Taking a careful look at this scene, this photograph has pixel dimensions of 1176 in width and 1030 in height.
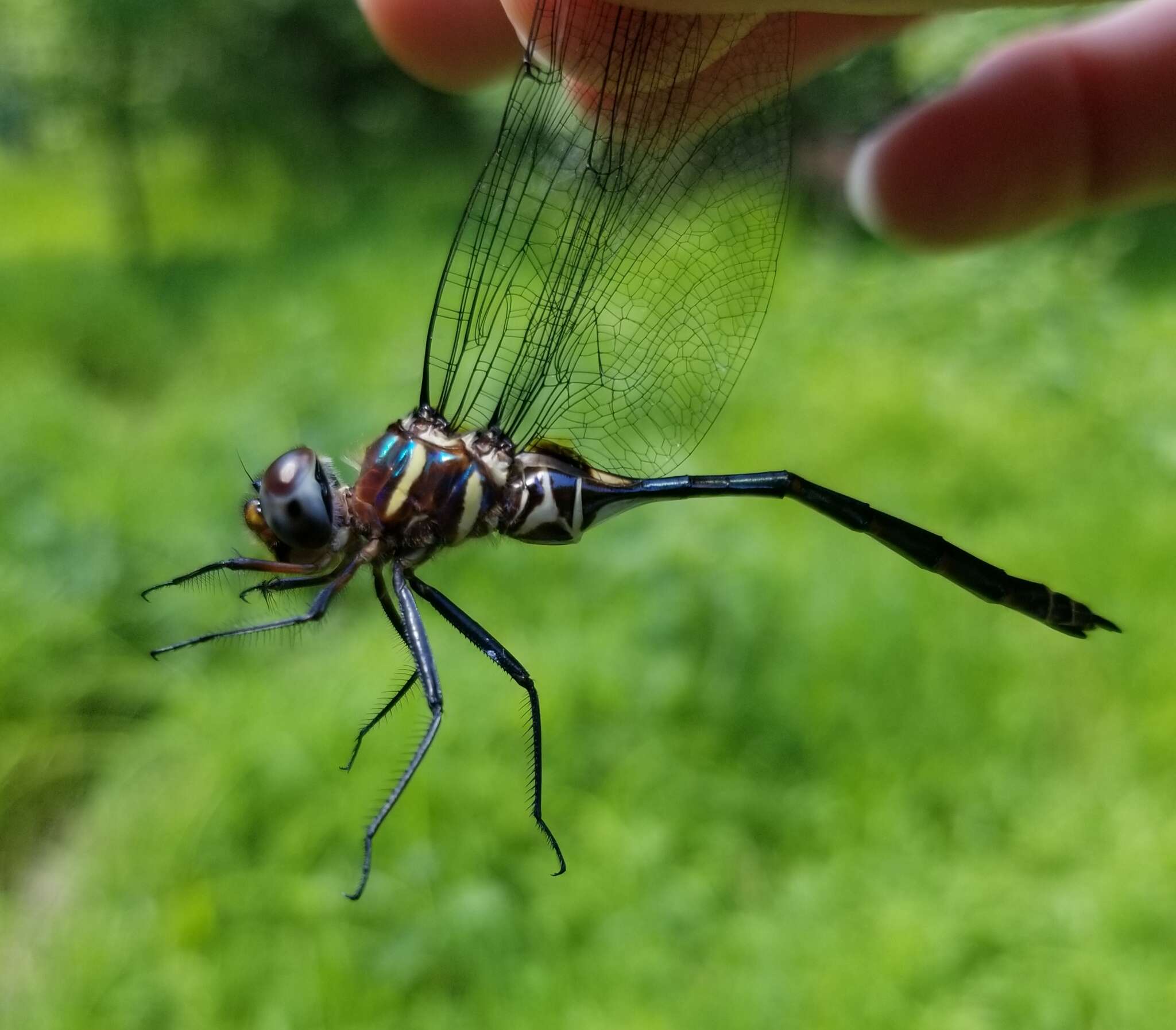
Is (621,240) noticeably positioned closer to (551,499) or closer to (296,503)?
(551,499)

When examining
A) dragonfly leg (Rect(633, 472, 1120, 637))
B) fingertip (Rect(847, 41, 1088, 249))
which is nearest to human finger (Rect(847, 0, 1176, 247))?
fingertip (Rect(847, 41, 1088, 249))

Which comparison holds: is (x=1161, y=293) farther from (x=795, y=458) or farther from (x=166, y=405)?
(x=166, y=405)

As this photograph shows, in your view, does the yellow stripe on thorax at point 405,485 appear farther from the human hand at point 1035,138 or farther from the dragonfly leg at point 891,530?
the human hand at point 1035,138

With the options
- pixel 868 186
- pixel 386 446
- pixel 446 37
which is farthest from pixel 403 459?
pixel 868 186

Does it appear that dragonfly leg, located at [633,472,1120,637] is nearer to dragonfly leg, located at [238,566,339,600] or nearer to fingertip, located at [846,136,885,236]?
dragonfly leg, located at [238,566,339,600]

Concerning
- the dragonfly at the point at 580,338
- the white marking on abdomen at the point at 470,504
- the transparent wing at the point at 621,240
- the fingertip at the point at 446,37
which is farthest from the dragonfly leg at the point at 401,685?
the fingertip at the point at 446,37
